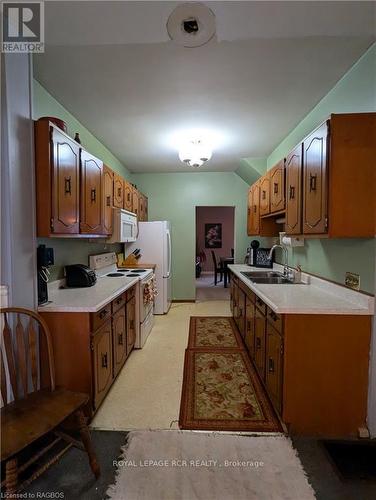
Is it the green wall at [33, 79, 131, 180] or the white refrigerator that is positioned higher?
the green wall at [33, 79, 131, 180]

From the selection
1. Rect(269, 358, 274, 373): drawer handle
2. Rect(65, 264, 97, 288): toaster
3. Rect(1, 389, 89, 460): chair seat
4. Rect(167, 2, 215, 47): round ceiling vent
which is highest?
Rect(167, 2, 215, 47): round ceiling vent

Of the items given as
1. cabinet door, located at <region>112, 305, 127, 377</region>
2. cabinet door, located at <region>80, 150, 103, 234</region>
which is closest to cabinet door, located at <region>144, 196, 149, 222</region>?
cabinet door, located at <region>80, 150, 103, 234</region>

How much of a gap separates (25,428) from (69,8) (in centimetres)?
210

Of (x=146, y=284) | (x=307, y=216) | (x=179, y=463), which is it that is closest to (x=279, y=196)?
(x=307, y=216)

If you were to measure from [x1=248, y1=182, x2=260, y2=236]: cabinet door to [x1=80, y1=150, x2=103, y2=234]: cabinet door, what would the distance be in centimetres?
221

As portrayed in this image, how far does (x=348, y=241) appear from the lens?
199 cm

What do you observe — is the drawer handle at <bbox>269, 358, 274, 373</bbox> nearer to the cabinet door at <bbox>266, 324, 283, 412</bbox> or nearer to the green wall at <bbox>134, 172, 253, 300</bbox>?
the cabinet door at <bbox>266, 324, 283, 412</bbox>

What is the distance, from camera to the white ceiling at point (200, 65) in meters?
1.44

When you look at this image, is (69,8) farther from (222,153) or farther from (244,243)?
(244,243)

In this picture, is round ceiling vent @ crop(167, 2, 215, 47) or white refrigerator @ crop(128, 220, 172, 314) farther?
white refrigerator @ crop(128, 220, 172, 314)

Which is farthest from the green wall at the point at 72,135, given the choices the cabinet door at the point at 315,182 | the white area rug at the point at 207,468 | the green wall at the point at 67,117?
the cabinet door at the point at 315,182

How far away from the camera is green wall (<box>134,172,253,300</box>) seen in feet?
17.3

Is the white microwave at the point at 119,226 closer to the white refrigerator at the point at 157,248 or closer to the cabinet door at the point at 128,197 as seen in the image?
the cabinet door at the point at 128,197

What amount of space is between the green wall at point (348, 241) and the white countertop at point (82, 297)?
6.12ft
